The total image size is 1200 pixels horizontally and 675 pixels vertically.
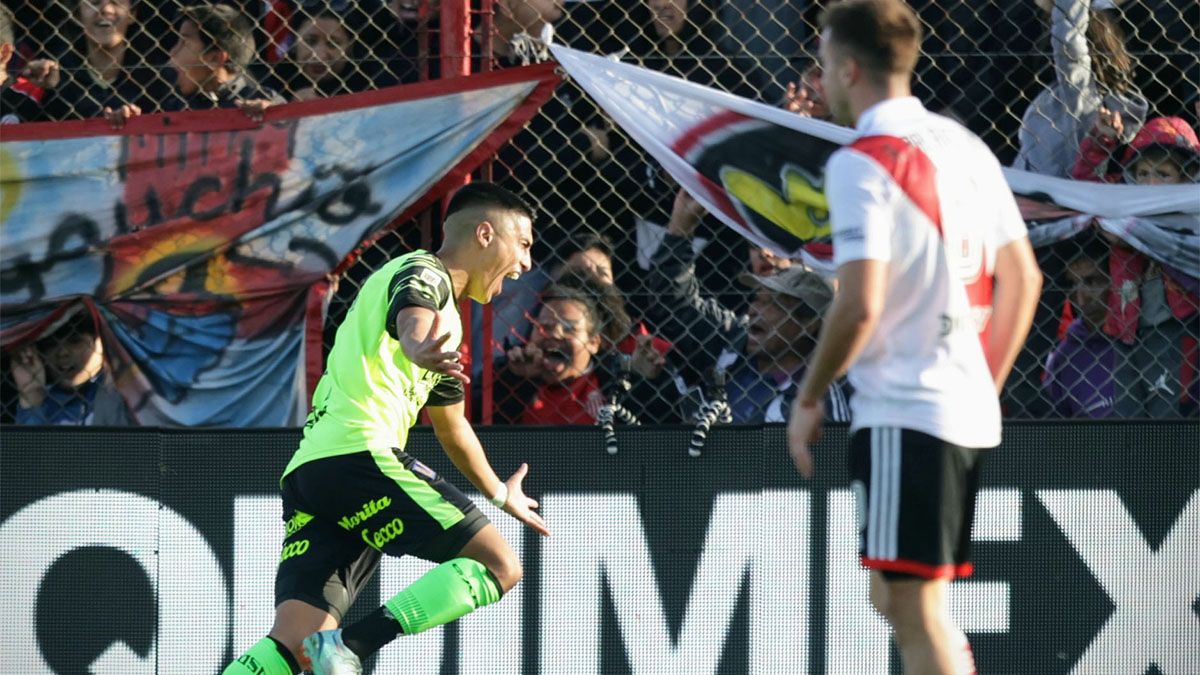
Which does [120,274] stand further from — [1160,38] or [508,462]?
[1160,38]

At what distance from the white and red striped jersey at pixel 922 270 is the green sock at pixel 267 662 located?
6.27ft

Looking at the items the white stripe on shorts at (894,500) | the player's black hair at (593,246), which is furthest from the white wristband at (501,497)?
the white stripe on shorts at (894,500)

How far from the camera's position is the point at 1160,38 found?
6.03 m

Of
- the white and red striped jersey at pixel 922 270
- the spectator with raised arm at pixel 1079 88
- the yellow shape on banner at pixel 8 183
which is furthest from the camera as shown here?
the yellow shape on banner at pixel 8 183

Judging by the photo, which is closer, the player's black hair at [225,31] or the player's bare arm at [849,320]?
the player's bare arm at [849,320]

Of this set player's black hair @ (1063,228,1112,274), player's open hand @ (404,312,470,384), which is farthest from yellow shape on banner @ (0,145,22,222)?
player's black hair @ (1063,228,1112,274)

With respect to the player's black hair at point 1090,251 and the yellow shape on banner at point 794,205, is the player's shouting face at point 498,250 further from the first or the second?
the player's black hair at point 1090,251

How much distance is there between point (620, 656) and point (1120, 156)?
257cm

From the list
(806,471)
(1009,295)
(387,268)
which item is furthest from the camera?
(387,268)

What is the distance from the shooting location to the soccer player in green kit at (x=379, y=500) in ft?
15.5

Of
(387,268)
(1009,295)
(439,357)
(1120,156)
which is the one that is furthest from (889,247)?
(1120,156)

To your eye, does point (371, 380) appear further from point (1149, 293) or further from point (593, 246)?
point (1149, 293)

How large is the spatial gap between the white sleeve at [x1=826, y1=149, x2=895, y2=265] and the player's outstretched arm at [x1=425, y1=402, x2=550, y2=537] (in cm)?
172

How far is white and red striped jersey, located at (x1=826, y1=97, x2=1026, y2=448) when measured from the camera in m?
3.82
